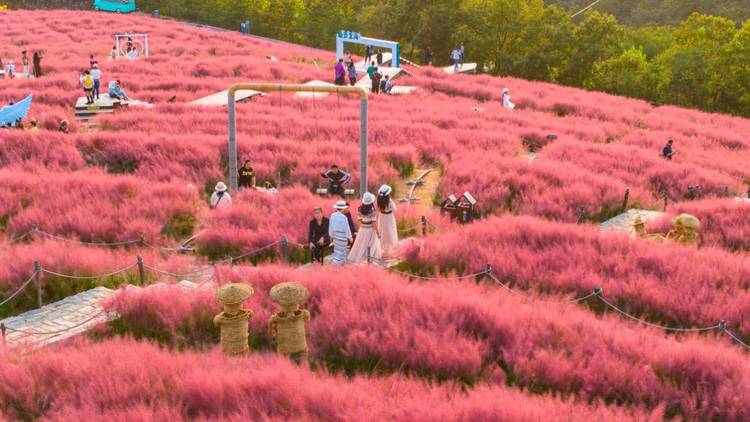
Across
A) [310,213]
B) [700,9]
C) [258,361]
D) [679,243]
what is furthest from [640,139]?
[700,9]

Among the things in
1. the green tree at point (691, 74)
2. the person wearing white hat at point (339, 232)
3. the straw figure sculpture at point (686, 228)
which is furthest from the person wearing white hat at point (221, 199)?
the green tree at point (691, 74)

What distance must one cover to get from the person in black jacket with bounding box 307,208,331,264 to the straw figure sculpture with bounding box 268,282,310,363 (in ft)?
13.0

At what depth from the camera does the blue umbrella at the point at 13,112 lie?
70.8ft

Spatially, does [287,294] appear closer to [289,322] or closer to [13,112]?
[289,322]

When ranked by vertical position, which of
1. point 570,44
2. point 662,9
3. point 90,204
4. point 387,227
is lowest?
point 387,227

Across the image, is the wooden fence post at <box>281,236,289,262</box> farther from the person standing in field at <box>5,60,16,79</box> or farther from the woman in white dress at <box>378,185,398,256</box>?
the person standing in field at <box>5,60,16,79</box>

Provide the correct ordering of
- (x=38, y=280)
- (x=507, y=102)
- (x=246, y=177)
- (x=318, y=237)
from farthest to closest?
(x=507, y=102), (x=246, y=177), (x=318, y=237), (x=38, y=280)

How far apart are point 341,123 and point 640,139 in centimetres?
1285

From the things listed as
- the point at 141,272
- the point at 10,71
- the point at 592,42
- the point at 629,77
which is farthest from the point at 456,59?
the point at 141,272

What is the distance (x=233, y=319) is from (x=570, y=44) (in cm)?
4984

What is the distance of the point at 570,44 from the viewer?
169 feet

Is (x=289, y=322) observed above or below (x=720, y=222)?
below

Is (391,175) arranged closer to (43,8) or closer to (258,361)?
(258,361)

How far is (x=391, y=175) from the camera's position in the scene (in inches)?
720
